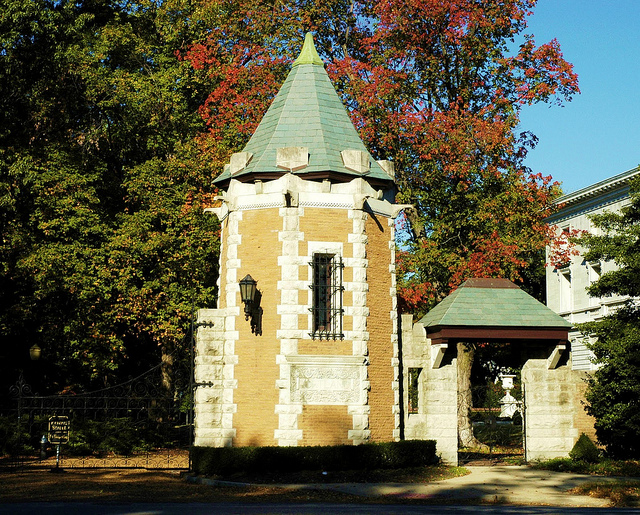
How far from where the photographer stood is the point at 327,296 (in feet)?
64.4

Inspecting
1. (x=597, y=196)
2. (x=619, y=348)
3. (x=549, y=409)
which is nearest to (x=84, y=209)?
(x=549, y=409)

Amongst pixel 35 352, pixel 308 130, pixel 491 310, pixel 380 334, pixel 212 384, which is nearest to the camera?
pixel 212 384

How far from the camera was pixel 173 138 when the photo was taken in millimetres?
31484

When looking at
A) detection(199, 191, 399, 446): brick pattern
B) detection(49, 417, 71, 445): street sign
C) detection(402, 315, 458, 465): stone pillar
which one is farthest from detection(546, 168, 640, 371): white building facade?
detection(49, 417, 71, 445): street sign

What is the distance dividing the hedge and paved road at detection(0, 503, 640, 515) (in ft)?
11.2

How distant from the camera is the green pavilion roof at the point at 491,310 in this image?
20.7 metres

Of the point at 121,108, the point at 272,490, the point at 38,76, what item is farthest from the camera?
the point at 121,108

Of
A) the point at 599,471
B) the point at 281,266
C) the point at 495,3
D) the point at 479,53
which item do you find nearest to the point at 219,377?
the point at 281,266

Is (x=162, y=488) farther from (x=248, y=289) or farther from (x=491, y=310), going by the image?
(x=491, y=310)

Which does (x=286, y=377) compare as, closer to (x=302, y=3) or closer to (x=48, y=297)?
(x=48, y=297)

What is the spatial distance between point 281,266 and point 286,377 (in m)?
2.66

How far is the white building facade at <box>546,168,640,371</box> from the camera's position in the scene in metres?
46.6

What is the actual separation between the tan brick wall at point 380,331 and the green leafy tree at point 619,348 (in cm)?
551

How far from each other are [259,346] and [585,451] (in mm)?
8821
